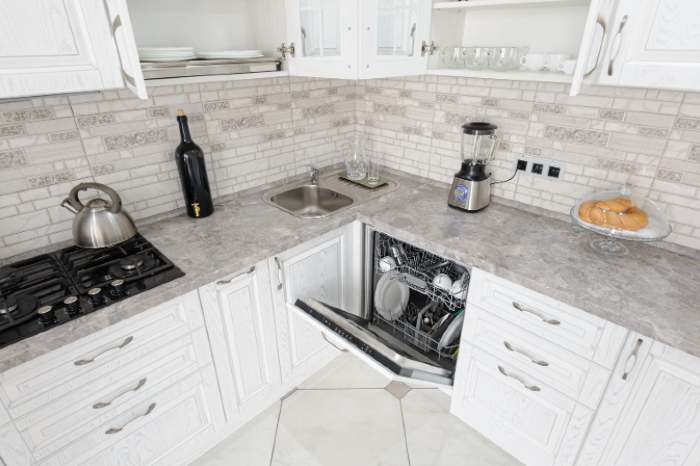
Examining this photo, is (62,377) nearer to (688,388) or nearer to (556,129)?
(688,388)

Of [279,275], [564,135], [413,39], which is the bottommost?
[279,275]

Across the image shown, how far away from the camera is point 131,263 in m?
1.32

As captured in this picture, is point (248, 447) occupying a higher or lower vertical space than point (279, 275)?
lower

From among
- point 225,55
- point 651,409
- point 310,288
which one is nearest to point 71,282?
point 310,288

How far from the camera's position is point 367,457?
66.9 inches

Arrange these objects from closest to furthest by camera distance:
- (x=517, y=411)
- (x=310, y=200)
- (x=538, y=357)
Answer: (x=538, y=357), (x=517, y=411), (x=310, y=200)

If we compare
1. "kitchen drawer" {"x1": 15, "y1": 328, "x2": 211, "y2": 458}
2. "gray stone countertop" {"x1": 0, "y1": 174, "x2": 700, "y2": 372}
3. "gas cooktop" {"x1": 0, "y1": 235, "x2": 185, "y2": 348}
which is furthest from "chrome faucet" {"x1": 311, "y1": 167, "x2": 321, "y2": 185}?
"kitchen drawer" {"x1": 15, "y1": 328, "x2": 211, "y2": 458}

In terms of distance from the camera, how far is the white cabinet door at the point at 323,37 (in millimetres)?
1476

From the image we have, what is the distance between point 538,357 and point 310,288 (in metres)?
0.95

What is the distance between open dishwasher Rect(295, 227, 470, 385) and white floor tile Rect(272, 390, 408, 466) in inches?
15.7

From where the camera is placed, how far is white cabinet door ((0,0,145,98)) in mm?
974

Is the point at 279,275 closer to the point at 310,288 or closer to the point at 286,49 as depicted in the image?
the point at 310,288

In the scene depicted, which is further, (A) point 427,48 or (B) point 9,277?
(A) point 427,48

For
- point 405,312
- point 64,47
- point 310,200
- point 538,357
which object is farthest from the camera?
point 310,200
